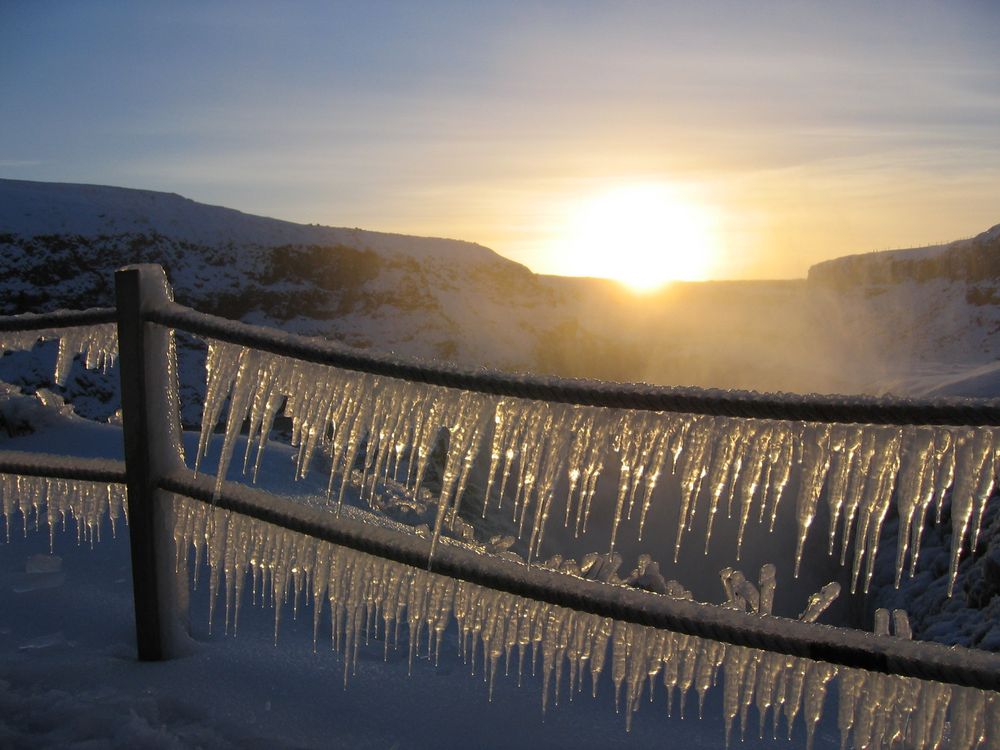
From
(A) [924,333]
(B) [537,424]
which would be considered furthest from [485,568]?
(A) [924,333]

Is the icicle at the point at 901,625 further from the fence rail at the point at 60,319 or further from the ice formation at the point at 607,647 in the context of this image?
the fence rail at the point at 60,319

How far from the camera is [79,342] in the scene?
2410mm

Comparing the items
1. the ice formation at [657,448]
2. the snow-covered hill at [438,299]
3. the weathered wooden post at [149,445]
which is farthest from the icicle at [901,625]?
the snow-covered hill at [438,299]

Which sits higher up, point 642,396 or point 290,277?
point 290,277

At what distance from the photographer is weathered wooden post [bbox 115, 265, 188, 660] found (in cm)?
217

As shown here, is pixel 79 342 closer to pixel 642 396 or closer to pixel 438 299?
pixel 642 396

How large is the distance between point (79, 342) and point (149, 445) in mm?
476

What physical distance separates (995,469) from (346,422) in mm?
1272

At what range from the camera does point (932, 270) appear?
196ft

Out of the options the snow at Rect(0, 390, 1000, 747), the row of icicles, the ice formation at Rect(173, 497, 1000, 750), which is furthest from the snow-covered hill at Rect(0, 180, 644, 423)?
the row of icicles

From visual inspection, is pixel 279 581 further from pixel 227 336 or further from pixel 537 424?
pixel 537 424

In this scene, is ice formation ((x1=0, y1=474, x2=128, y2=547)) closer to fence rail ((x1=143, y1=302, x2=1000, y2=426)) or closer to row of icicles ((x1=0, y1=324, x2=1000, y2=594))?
row of icicles ((x1=0, y1=324, x2=1000, y2=594))

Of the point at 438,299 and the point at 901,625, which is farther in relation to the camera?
the point at 438,299

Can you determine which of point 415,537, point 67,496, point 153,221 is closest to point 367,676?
point 415,537
